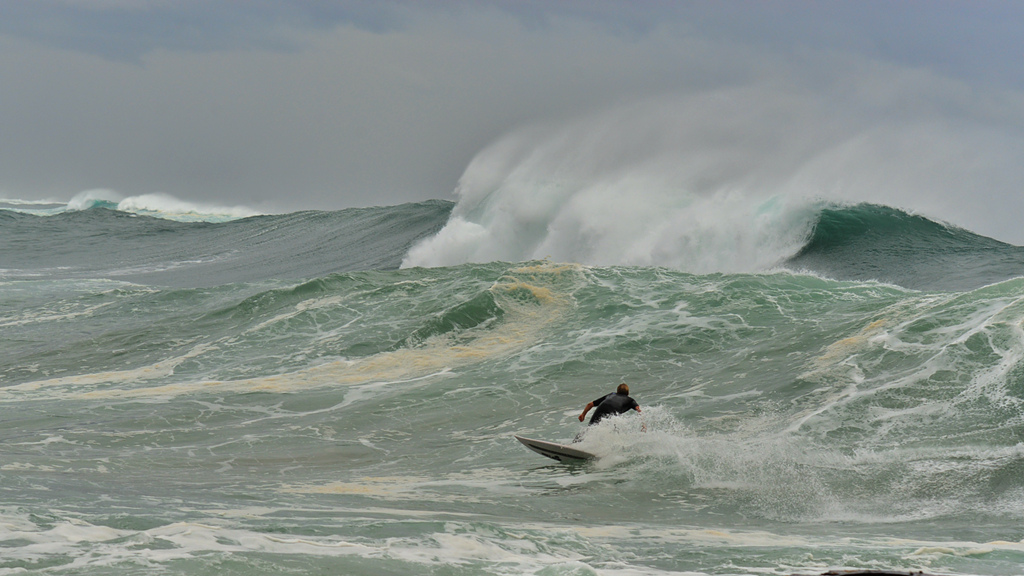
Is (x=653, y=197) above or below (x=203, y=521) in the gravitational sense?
above

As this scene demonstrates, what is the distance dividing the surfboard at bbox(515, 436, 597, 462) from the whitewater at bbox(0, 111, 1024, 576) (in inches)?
5.2

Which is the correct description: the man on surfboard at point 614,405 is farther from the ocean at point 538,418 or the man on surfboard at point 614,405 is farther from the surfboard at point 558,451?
the surfboard at point 558,451

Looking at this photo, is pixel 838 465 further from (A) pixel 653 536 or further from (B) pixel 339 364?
(B) pixel 339 364

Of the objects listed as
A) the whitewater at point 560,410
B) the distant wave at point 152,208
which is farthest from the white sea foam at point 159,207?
the whitewater at point 560,410

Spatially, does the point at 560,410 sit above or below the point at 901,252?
below

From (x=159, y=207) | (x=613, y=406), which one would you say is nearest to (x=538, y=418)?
(x=613, y=406)

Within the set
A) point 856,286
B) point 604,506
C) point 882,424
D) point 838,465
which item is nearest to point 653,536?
point 604,506

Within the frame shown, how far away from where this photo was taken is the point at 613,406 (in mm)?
11125

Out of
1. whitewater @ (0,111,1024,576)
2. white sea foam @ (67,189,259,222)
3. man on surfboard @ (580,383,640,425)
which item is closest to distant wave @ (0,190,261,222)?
white sea foam @ (67,189,259,222)

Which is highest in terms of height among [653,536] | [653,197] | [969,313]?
[653,197]

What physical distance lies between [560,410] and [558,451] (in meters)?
2.73

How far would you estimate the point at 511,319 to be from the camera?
1895 cm

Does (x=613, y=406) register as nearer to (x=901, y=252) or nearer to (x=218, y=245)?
(x=901, y=252)

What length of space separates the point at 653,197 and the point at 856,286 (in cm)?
1069
